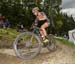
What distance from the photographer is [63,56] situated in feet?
31.9

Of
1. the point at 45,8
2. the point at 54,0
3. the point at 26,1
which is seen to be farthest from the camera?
the point at 54,0

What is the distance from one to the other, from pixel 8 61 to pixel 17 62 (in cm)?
28

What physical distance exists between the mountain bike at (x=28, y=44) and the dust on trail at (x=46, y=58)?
0.19 metres

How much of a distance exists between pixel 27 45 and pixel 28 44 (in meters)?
0.05

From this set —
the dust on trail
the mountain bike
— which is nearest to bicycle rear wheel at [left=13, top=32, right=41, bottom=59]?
the mountain bike

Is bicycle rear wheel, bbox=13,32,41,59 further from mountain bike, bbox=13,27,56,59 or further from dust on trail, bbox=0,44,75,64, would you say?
dust on trail, bbox=0,44,75,64

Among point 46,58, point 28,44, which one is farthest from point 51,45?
point 28,44

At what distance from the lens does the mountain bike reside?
9258 mm

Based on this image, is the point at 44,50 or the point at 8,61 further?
the point at 44,50

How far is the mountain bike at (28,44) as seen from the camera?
9258 millimetres

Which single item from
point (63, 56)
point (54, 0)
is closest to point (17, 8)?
point (54, 0)

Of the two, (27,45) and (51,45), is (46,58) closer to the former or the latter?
(27,45)

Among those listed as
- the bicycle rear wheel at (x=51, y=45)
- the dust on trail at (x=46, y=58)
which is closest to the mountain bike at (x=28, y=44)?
the dust on trail at (x=46, y=58)

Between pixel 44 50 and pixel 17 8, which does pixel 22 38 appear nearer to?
pixel 44 50
